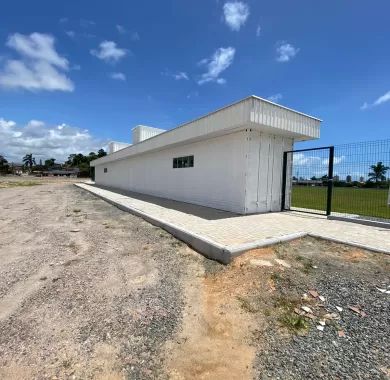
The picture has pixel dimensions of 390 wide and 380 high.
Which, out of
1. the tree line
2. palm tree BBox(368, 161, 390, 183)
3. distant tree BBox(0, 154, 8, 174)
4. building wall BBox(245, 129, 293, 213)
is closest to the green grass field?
palm tree BBox(368, 161, 390, 183)

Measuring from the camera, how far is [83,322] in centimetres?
282

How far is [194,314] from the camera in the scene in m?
3.02

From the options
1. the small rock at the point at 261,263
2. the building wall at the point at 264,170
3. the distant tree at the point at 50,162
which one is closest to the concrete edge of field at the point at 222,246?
the small rock at the point at 261,263

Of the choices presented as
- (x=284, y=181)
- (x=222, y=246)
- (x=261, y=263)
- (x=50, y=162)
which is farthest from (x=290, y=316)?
(x=50, y=162)

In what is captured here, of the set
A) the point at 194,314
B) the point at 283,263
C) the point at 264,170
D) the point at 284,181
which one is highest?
the point at 264,170

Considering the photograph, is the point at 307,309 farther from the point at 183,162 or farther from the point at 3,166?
the point at 3,166

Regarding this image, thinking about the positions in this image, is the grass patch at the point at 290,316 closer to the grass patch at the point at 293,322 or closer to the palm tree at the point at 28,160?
the grass patch at the point at 293,322

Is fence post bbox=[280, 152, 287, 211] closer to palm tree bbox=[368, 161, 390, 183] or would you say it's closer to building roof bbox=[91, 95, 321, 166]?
building roof bbox=[91, 95, 321, 166]

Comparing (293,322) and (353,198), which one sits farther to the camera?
(353,198)

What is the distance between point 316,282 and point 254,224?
3.30 meters

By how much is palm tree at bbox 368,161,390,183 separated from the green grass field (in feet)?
1.73

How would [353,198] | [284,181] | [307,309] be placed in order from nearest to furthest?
[307,309] → [284,181] → [353,198]

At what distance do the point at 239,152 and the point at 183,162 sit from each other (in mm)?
4062

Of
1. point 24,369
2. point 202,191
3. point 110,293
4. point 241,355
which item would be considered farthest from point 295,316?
point 202,191
